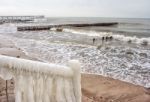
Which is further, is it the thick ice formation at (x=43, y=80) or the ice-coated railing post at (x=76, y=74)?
the thick ice formation at (x=43, y=80)

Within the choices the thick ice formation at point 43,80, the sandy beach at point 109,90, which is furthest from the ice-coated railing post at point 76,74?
the sandy beach at point 109,90

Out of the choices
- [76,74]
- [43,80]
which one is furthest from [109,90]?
[76,74]

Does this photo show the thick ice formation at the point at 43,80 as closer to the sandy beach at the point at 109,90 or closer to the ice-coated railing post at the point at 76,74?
the ice-coated railing post at the point at 76,74

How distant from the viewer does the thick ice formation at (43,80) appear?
2413 mm

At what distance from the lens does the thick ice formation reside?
2.41 metres

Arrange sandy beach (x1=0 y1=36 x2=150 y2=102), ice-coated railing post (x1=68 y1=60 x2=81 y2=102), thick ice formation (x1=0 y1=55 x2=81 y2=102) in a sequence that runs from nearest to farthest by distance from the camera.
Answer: ice-coated railing post (x1=68 y1=60 x2=81 y2=102) < thick ice formation (x1=0 y1=55 x2=81 y2=102) < sandy beach (x1=0 y1=36 x2=150 y2=102)

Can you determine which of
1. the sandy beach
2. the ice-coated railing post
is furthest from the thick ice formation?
the sandy beach

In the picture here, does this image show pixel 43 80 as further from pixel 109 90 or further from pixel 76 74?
pixel 109 90

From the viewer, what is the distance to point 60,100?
8.35 feet

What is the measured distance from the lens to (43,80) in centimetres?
261

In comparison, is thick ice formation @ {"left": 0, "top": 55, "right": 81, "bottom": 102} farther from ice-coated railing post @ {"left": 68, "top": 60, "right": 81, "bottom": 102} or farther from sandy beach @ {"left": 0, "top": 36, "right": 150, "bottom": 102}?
sandy beach @ {"left": 0, "top": 36, "right": 150, "bottom": 102}

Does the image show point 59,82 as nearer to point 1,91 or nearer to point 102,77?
point 1,91

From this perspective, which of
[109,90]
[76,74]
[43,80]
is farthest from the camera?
[109,90]

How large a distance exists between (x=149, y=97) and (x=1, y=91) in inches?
168
